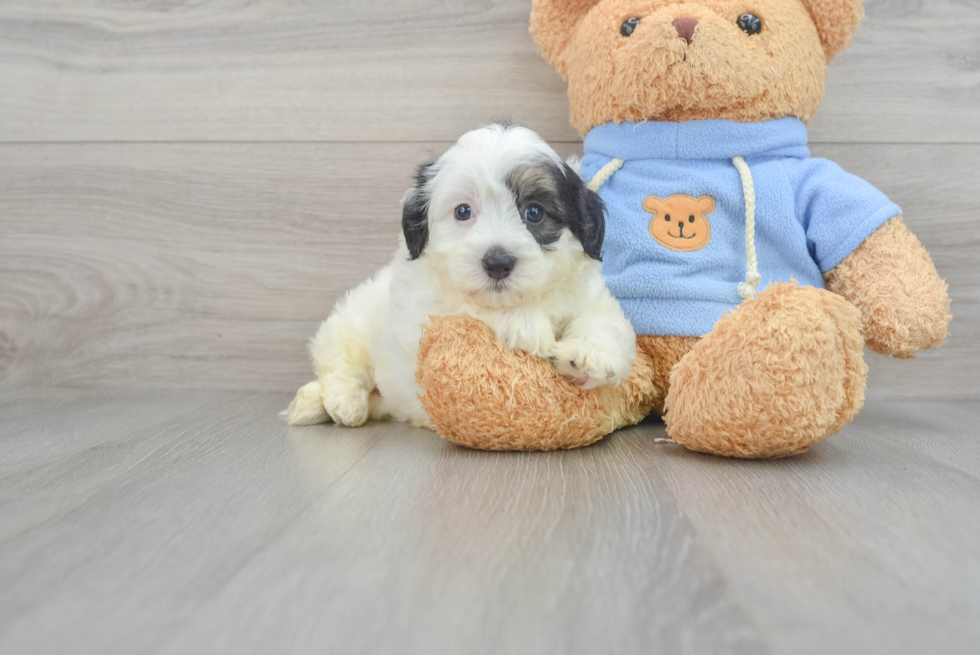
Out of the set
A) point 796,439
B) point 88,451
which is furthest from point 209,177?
point 796,439

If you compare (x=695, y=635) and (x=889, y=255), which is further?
(x=889, y=255)

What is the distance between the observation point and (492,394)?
1.12 metres

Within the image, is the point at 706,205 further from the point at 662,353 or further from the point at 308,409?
the point at 308,409

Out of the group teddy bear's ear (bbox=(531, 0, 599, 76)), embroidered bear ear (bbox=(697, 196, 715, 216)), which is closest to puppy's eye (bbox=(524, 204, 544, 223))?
embroidered bear ear (bbox=(697, 196, 715, 216))

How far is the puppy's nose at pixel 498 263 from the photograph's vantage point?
1090 millimetres

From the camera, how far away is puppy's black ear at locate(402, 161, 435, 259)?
1.19m

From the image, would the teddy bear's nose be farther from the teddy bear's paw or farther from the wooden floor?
the teddy bear's paw

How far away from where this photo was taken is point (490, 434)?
1.15 metres

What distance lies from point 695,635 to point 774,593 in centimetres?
11

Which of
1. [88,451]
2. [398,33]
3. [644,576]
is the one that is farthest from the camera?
[398,33]

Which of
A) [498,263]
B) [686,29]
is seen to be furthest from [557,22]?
[498,263]

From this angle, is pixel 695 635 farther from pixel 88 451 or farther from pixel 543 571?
pixel 88 451

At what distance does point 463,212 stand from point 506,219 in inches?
2.8

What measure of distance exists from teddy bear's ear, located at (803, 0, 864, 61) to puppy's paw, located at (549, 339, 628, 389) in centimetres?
78
